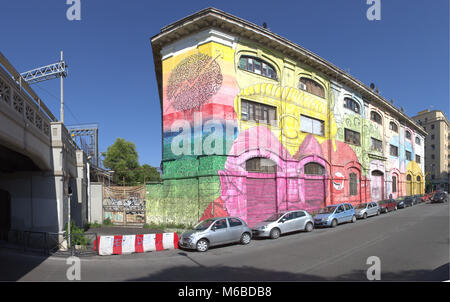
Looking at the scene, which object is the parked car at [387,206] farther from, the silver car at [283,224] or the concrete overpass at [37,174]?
the concrete overpass at [37,174]

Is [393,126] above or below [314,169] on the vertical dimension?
above

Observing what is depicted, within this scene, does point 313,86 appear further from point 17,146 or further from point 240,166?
point 17,146

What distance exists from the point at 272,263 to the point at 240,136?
1011 cm

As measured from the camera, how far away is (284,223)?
587 inches

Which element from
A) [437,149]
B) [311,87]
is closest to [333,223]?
[311,87]

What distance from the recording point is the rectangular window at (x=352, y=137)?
1120 inches

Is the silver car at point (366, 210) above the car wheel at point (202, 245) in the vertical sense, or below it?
below

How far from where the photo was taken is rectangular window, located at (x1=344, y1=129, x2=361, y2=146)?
2844cm

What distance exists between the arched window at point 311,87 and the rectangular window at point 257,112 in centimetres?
488

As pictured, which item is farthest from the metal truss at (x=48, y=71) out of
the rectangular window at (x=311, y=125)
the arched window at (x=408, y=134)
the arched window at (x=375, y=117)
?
the arched window at (x=408, y=134)

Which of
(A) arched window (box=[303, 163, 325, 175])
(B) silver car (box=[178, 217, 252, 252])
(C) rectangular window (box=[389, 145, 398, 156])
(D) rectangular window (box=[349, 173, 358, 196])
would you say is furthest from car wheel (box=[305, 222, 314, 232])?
(C) rectangular window (box=[389, 145, 398, 156])

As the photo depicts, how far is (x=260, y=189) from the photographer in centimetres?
1894

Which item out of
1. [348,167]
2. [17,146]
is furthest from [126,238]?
[348,167]

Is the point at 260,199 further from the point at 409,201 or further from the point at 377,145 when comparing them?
the point at 409,201
